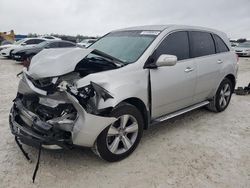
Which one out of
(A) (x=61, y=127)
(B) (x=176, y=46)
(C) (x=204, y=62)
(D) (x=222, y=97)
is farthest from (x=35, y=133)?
(D) (x=222, y=97)

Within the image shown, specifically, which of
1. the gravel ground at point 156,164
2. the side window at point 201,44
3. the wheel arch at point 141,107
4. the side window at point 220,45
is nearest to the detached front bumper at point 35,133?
the gravel ground at point 156,164

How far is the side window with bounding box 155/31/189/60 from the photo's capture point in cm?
407

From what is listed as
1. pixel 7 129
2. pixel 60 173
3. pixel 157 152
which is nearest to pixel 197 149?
pixel 157 152

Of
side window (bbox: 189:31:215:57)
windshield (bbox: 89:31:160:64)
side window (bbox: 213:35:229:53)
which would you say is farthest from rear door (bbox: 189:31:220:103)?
windshield (bbox: 89:31:160:64)

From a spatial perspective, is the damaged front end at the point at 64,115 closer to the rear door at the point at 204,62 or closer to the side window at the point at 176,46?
the side window at the point at 176,46

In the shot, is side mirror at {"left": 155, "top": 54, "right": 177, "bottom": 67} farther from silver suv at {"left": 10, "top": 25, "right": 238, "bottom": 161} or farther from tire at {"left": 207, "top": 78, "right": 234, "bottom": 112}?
tire at {"left": 207, "top": 78, "right": 234, "bottom": 112}

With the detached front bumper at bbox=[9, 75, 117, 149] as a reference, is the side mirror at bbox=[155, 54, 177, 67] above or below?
above

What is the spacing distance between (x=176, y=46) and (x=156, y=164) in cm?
198

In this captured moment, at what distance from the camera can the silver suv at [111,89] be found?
303 centimetres

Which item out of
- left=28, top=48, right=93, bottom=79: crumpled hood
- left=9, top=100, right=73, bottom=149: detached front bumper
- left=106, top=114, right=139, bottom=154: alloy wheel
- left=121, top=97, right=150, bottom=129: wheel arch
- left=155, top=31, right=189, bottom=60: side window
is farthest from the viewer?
left=155, top=31, right=189, bottom=60: side window

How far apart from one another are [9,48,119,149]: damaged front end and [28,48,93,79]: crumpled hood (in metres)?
0.07

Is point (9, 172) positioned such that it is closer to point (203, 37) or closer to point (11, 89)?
point (203, 37)

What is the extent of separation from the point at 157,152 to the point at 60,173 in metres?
1.38

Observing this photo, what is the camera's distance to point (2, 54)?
1836cm
